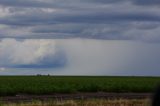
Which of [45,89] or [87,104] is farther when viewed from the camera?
[45,89]

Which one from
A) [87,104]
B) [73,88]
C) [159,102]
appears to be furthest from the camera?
[73,88]

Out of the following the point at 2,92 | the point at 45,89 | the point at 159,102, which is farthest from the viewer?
the point at 45,89

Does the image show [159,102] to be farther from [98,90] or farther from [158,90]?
[98,90]

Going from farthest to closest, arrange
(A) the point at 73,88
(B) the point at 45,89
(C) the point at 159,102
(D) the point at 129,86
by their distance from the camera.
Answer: (D) the point at 129,86 → (A) the point at 73,88 → (B) the point at 45,89 → (C) the point at 159,102

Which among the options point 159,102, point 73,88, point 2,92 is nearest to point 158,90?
point 159,102

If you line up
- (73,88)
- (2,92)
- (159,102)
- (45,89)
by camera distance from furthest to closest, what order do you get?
(73,88), (45,89), (2,92), (159,102)

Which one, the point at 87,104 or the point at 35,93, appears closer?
the point at 87,104

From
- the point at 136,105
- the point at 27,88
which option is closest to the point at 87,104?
the point at 136,105

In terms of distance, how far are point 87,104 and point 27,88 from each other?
127 feet

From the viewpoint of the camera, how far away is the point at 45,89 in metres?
65.1

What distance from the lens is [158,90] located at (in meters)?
2.41

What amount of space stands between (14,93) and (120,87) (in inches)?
710

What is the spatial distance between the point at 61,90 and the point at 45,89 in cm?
307

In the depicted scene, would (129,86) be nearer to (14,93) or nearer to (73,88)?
(73,88)
